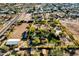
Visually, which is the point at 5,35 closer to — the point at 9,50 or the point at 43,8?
the point at 9,50

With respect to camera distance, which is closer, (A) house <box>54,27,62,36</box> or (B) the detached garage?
(B) the detached garage

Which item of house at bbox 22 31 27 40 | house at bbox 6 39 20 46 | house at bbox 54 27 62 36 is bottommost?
house at bbox 6 39 20 46

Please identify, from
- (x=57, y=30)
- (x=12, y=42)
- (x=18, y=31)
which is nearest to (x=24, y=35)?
(x=18, y=31)

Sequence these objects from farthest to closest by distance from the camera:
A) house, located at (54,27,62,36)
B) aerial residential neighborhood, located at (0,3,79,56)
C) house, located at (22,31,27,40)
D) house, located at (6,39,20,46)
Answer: house, located at (54,27,62,36)
house, located at (22,31,27,40)
house, located at (6,39,20,46)
aerial residential neighborhood, located at (0,3,79,56)

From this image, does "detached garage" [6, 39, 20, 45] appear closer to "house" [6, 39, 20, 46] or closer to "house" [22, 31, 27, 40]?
"house" [6, 39, 20, 46]

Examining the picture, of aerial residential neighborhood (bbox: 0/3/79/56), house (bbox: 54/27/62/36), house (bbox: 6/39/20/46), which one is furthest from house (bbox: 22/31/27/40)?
house (bbox: 54/27/62/36)

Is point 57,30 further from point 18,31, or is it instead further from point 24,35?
point 18,31

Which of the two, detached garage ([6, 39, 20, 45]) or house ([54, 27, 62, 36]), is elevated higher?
house ([54, 27, 62, 36])

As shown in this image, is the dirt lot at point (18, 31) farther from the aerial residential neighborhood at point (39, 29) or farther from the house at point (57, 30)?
the house at point (57, 30)

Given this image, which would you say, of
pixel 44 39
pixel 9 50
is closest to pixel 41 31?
pixel 44 39

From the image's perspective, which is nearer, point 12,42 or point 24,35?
point 12,42
